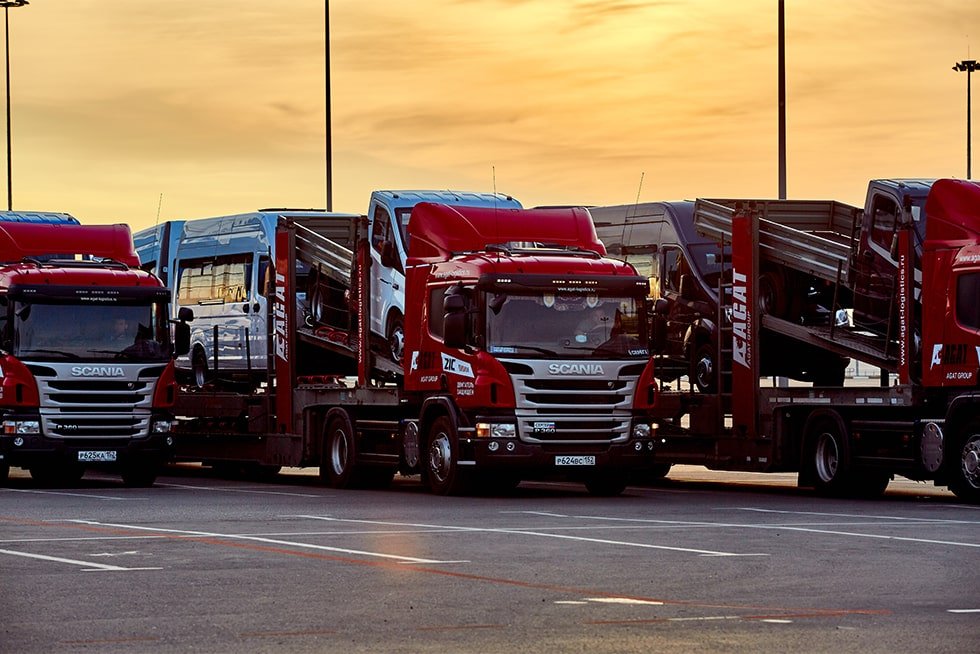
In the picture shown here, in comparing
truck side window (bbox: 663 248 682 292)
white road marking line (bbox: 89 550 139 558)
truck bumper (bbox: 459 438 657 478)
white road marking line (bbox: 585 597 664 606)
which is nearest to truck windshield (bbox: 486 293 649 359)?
truck bumper (bbox: 459 438 657 478)

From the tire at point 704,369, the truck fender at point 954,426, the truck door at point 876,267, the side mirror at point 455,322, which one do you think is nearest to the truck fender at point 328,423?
the side mirror at point 455,322

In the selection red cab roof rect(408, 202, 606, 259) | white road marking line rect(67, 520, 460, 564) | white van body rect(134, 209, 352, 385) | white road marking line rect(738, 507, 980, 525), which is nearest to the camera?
white road marking line rect(67, 520, 460, 564)

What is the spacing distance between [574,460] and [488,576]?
36.1 feet

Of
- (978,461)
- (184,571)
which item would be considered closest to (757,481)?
(978,461)

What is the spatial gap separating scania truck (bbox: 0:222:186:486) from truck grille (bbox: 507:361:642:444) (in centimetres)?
611

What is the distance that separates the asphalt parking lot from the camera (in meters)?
11.2

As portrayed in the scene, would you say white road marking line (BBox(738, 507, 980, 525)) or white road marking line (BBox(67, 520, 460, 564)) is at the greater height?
white road marking line (BBox(67, 520, 460, 564))

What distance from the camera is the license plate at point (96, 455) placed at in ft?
93.7

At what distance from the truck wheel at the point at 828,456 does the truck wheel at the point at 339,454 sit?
6.41 m

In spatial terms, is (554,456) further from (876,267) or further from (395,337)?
(876,267)

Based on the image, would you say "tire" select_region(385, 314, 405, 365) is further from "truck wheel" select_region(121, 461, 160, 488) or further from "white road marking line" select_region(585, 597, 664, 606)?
"white road marking line" select_region(585, 597, 664, 606)

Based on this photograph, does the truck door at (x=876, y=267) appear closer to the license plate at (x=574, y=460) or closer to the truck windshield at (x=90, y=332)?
the license plate at (x=574, y=460)

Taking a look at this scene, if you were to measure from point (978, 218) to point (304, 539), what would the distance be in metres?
10.0

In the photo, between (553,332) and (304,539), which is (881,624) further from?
(553,332)
